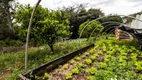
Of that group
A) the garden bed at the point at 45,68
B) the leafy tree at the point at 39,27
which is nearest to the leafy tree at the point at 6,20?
the leafy tree at the point at 39,27

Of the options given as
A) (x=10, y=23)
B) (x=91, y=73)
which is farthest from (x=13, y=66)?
(x=10, y=23)

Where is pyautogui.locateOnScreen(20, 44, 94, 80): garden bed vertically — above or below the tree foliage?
below

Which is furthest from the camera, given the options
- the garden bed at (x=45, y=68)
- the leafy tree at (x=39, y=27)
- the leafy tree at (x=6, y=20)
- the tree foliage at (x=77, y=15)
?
the tree foliage at (x=77, y=15)

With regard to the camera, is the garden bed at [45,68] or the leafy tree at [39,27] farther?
the leafy tree at [39,27]

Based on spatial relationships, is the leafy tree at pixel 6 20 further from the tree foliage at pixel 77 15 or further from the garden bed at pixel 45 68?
the garden bed at pixel 45 68

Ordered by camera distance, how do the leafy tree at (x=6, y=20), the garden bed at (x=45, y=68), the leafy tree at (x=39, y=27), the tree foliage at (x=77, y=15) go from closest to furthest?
the garden bed at (x=45, y=68) < the leafy tree at (x=39, y=27) < the leafy tree at (x=6, y=20) < the tree foliage at (x=77, y=15)

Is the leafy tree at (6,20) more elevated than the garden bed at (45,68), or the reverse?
the leafy tree at (6,20)

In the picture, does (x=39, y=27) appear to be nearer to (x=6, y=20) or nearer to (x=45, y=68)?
(x=45, y=68)

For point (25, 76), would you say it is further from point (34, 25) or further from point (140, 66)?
point (34, 25)

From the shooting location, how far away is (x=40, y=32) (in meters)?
8.91

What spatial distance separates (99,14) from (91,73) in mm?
25383

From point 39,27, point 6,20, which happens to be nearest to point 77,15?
point 6,20

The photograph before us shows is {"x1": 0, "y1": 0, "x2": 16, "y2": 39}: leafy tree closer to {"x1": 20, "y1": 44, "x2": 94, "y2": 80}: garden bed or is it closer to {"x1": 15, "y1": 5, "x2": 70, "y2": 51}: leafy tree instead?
{"x1": 15, "y1": 5, "x2": 70, "y2": 51}: leafy tree

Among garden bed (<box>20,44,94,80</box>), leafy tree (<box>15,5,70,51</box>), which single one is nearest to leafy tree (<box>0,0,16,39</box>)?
leafy tree (<box>15,5,70,51</box>)
